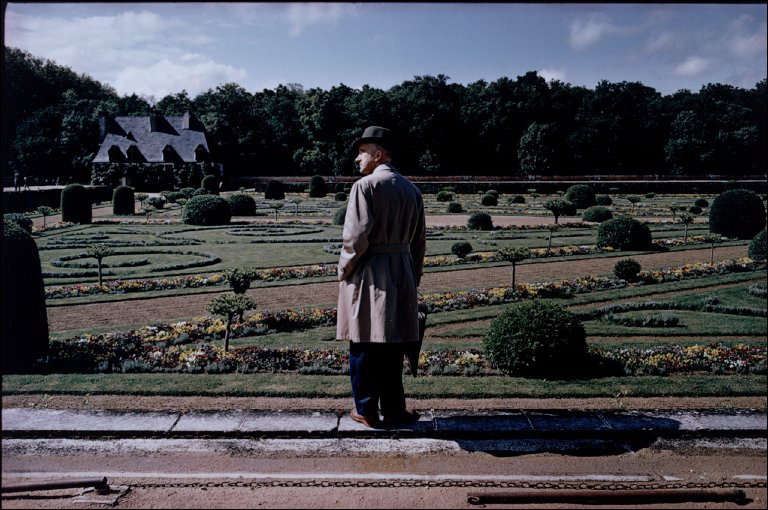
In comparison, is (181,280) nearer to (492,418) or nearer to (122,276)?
(122,276)

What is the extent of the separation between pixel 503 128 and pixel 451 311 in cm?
4066

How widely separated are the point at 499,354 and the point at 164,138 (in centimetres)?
4331

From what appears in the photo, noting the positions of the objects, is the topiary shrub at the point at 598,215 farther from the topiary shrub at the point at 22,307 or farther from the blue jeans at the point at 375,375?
the blue jeans at the point at 375,375

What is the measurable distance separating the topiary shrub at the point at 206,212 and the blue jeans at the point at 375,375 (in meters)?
20.5

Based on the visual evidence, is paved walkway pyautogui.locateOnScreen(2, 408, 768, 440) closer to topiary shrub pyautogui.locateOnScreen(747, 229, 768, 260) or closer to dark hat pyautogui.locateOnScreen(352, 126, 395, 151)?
dark hat pyautogui.locateOnScreen(352, 126, 395, 151)

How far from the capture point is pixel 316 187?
134 ft

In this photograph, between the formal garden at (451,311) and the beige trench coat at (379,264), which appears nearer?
the beige trench coat at (379,264)

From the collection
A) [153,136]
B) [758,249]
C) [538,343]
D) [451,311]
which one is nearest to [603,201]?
[758,249]

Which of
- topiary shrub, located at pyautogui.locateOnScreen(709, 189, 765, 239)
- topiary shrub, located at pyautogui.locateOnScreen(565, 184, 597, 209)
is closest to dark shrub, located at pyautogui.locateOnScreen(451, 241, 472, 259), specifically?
topiary shrub, located at pyautogui.locateOnScreen(709, 189, 765, 239)

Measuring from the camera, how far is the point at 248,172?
5050 cm

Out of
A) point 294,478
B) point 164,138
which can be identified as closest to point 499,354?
point 294,478

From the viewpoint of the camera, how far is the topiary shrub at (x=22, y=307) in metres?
6.10

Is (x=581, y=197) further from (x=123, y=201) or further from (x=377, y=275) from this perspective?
(x=377, y=275)

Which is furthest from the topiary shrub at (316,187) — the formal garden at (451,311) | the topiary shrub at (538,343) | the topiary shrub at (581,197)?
the topiary shrub at (538,343)
